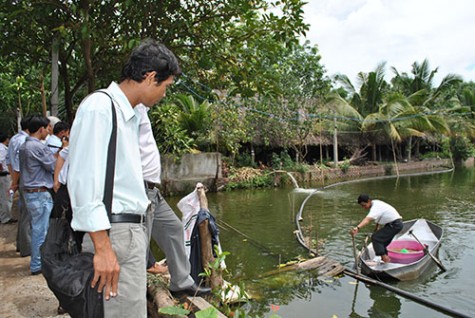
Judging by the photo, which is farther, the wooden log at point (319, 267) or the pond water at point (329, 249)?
the wooden log at point (319, 267)

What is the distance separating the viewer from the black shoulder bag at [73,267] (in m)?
1.61

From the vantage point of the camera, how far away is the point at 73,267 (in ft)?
5.63

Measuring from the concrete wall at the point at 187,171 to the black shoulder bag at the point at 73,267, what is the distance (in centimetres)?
1226

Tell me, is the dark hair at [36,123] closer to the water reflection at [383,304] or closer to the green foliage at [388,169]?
the water reflection at [383,304]

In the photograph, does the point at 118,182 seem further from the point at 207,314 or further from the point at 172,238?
the point at 172,238

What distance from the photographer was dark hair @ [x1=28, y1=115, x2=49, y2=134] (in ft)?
13.7

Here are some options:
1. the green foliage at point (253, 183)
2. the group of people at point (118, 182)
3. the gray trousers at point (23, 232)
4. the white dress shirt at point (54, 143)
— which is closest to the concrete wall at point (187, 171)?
the green foliage at point (253, 183)

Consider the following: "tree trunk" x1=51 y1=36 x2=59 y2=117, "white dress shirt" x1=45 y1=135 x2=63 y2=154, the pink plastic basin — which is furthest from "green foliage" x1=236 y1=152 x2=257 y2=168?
"white dress shirt" x1=45 y1=135 x2=63 y2=154

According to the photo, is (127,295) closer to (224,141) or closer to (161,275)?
(161,275)

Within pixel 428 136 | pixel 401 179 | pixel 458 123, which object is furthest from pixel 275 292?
pixel 458 123

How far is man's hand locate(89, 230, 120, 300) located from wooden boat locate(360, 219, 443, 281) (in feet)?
16.8

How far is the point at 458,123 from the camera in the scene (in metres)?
26.8

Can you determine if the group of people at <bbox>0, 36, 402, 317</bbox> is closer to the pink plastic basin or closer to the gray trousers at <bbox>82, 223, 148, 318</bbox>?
the gray trousers at <bbox>82, 223, 148, 318</bbox>

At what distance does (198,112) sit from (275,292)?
10611 mm
